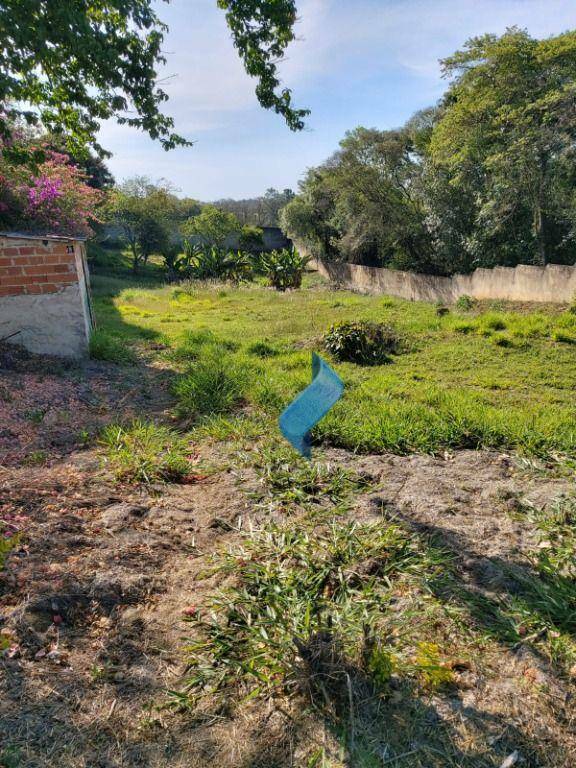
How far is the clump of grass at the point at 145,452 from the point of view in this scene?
3.56 m

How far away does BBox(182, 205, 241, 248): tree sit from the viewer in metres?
30.7

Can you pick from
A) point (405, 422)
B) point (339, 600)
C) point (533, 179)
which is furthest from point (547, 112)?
point (339, 600)

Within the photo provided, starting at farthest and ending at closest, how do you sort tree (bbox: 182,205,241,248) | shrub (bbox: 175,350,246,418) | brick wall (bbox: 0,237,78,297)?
1. tree (bbox: 182,205,241,248)
2. brick wall (bbox: 0,237,78,297)
3. shrub (bbox: 175,350,246,418)

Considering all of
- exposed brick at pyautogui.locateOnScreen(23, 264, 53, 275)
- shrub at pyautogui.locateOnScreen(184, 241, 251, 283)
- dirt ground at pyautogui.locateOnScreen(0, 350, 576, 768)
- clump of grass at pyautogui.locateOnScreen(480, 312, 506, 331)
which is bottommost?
dirt ground at pyautogui.locateOnScreen(0, 350, 576, 768)

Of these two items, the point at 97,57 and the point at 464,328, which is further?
the point at 464,328

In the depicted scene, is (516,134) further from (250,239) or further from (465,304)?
(250,239)

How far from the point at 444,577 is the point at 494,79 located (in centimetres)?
1580

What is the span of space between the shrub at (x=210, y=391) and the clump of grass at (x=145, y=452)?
56 centimetres

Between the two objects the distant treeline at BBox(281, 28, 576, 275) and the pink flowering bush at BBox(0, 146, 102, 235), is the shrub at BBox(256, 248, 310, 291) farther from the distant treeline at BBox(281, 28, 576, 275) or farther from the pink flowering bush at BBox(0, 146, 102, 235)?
the pink flowering bush at BBox(0, 146, 102, 235)

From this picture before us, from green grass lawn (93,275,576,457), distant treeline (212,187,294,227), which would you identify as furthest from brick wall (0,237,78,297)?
distant treeline (212,187,294,227)

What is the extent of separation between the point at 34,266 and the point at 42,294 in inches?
14.9

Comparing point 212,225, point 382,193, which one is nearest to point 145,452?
point 382,193

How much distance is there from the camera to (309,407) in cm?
251

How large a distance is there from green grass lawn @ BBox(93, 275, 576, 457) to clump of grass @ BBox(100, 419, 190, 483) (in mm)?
422
